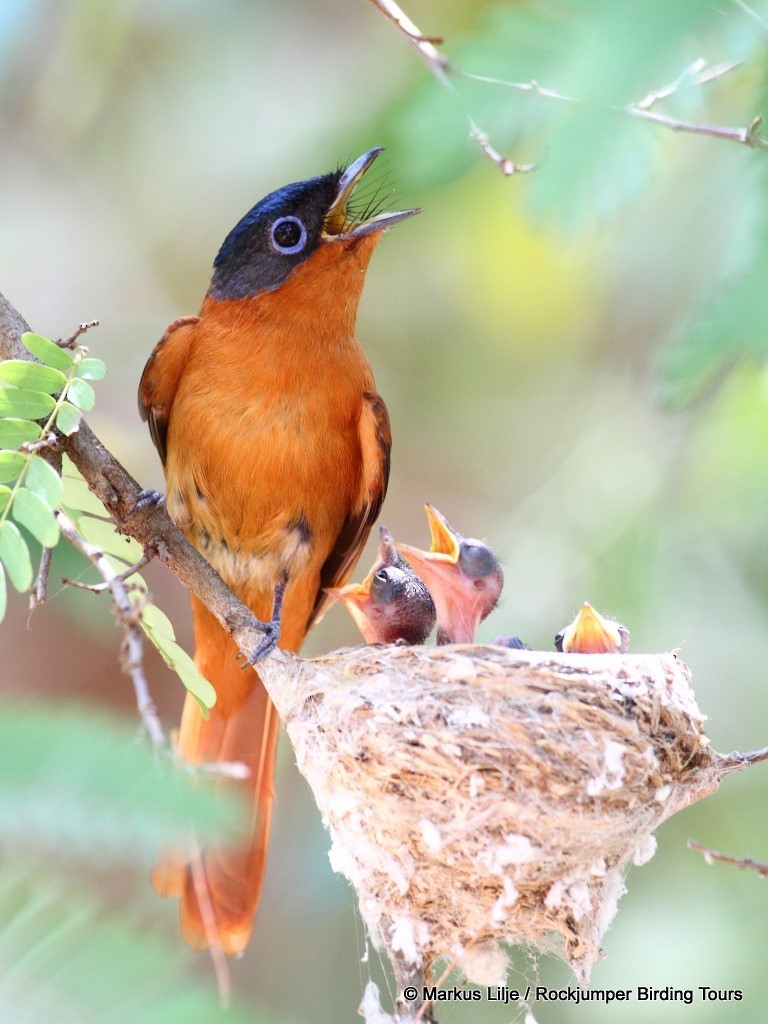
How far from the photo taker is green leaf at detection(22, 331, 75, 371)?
9.20 ft

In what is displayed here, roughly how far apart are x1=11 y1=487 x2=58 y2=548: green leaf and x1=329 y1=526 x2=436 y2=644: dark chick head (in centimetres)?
167

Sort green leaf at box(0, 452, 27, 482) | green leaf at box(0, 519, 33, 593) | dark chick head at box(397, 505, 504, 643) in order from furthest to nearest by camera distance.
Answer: dark chick head at box(397, 505, 504, 643) → green leaf at box(0, 452, 27, 482) → green leaf at box(0, 519, 33, 593)

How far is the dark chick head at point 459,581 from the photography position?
12.7 ft

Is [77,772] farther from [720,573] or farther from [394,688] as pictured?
[720,573]

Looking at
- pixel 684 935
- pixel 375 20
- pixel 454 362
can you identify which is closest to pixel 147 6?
pixel 375 20

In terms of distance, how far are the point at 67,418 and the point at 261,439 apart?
1304 millimetres

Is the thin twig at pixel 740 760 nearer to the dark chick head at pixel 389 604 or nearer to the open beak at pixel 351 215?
the dark chick head at pixel 389 604

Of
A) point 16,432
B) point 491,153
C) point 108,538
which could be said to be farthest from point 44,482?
point 491,153

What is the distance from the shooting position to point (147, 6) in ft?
19.2

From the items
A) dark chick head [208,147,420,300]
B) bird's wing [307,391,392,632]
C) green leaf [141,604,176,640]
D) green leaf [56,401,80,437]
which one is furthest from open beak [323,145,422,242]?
green leaf [141,604,176,640]

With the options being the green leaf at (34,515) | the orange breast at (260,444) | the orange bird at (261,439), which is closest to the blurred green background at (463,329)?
the orange bird at (261,439)

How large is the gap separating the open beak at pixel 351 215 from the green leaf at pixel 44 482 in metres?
1.53

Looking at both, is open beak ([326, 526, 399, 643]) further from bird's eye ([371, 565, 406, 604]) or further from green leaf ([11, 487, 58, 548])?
green leaf ([11, 487, 58, 548])

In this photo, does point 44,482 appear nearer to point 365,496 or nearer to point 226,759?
point 365,496
